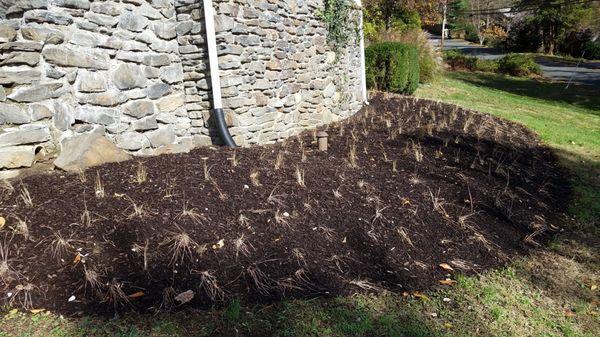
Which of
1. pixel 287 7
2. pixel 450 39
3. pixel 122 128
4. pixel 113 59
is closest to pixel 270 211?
pixel 122 128

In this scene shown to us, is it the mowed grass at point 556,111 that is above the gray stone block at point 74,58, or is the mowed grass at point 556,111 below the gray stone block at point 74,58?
below

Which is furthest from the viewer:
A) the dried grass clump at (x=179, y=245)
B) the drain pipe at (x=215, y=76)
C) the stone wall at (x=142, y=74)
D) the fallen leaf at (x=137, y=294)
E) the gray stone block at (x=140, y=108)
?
the drain pipe at (x=215, y=76)

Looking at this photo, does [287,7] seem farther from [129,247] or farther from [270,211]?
Answer: [129,247]

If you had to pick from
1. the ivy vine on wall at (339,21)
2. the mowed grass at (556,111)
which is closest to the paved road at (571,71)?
the mowed grass at (556,111)

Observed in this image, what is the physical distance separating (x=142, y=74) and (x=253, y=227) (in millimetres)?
2315

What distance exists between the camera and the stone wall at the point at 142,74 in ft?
11.5

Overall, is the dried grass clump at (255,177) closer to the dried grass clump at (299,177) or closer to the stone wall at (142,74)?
the dried grass clump at (299,177)

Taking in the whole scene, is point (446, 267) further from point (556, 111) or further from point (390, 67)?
point (556, 111)

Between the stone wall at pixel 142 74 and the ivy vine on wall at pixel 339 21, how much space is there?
1.60 ft

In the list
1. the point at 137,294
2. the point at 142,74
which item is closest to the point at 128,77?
the point at 142,74

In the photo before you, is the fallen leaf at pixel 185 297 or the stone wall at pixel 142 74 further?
the stone wall at pixel 142 74

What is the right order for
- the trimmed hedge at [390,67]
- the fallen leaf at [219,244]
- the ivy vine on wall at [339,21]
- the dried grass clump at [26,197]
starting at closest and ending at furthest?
the fallen leaf at [219,244], the dried grass clump at [26,197], the ivy vine on wall at [339,21], the trimmed hedge at [390,67]

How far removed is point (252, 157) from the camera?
4.41m

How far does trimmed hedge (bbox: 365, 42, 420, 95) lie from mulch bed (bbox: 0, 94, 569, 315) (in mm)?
5922
